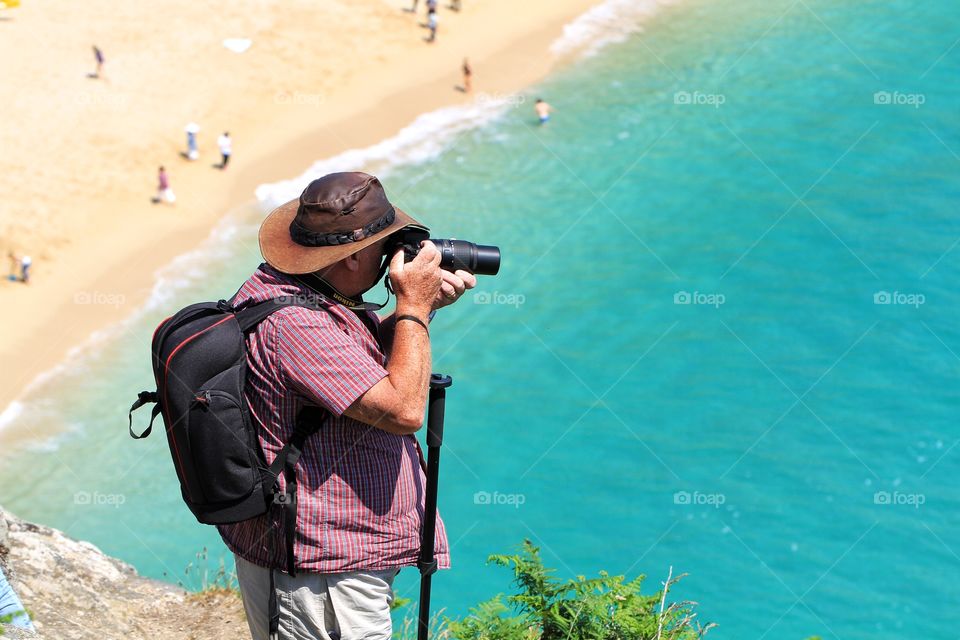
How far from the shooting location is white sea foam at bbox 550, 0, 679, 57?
1739cm

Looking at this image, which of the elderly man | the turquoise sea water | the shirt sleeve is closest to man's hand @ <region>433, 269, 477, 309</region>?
the elderly man

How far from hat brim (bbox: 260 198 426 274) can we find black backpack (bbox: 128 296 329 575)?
96 millimetres

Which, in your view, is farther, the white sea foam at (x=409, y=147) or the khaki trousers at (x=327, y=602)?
the white sea foam at (x=409, y=147)

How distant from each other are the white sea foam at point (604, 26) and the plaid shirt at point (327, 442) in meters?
15.3

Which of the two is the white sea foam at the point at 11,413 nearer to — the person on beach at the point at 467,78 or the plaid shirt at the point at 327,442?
the person on beach at the point at 467,78

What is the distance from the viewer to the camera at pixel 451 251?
2.71 m

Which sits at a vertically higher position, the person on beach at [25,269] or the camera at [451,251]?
the camera at [451,251]

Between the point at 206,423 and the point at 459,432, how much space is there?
24.2ft

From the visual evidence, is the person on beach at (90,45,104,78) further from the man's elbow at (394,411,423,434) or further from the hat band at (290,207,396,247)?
the man's elbow at (394,411,423,434)

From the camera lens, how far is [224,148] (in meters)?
15.3

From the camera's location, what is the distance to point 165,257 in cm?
1356

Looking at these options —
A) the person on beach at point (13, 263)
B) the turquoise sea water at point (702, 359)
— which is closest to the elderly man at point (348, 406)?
the turquoise sea water at point (702, 359)

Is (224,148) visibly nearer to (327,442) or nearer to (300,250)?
(300,250)

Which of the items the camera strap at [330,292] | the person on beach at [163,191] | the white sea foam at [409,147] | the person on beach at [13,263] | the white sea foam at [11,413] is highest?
the camera strap at [330,292]
